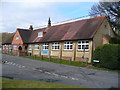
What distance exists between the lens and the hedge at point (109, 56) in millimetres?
17641

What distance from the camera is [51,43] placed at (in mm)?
31875

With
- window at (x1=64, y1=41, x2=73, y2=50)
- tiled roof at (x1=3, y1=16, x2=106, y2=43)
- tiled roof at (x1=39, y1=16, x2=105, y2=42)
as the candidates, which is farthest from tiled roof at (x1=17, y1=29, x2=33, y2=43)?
window at (x1=64, y1=41, x2=73, y2=50)

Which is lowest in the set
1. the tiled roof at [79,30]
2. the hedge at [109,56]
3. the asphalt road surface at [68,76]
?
the asphalt road surface at [68,76]

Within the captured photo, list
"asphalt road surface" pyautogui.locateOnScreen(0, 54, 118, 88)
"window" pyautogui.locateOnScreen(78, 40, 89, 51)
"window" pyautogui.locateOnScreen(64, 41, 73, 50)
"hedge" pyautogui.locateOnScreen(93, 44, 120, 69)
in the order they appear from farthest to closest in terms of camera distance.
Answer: "window" pyautogui.locateOnScreen(64, 41, 73, 50) < "window" pyautogui.locateOnScreen(78, 40, 89, 51) < "hedge" pyautogui.locateOnScreen(93, 44, 120, 69) < "asphalt road surface" pyautogui.locateOnScreen(0, 54, 118, 88)

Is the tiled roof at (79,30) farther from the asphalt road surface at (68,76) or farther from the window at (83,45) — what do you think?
the asphalt road surface at (68,76)

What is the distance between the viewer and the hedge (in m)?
17.6

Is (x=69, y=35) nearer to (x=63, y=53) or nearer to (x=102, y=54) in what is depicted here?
(x=63, y=53)

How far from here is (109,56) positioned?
59.9ft

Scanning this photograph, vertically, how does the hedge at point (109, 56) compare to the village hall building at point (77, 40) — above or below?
below

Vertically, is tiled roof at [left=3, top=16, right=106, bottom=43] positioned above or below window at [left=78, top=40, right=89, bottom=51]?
above

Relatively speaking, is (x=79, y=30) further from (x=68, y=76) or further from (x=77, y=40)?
(x=68, y=76)

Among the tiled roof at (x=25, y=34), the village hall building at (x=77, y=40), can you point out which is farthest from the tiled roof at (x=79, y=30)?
the tiled roof at (x=25, y=34)

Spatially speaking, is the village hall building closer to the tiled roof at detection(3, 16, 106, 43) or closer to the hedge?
the tiled roof at detection(3, 16, 106, 43)

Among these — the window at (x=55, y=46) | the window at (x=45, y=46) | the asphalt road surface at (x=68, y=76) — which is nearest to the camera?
the asphalt road surface at (x=68, y=76)
